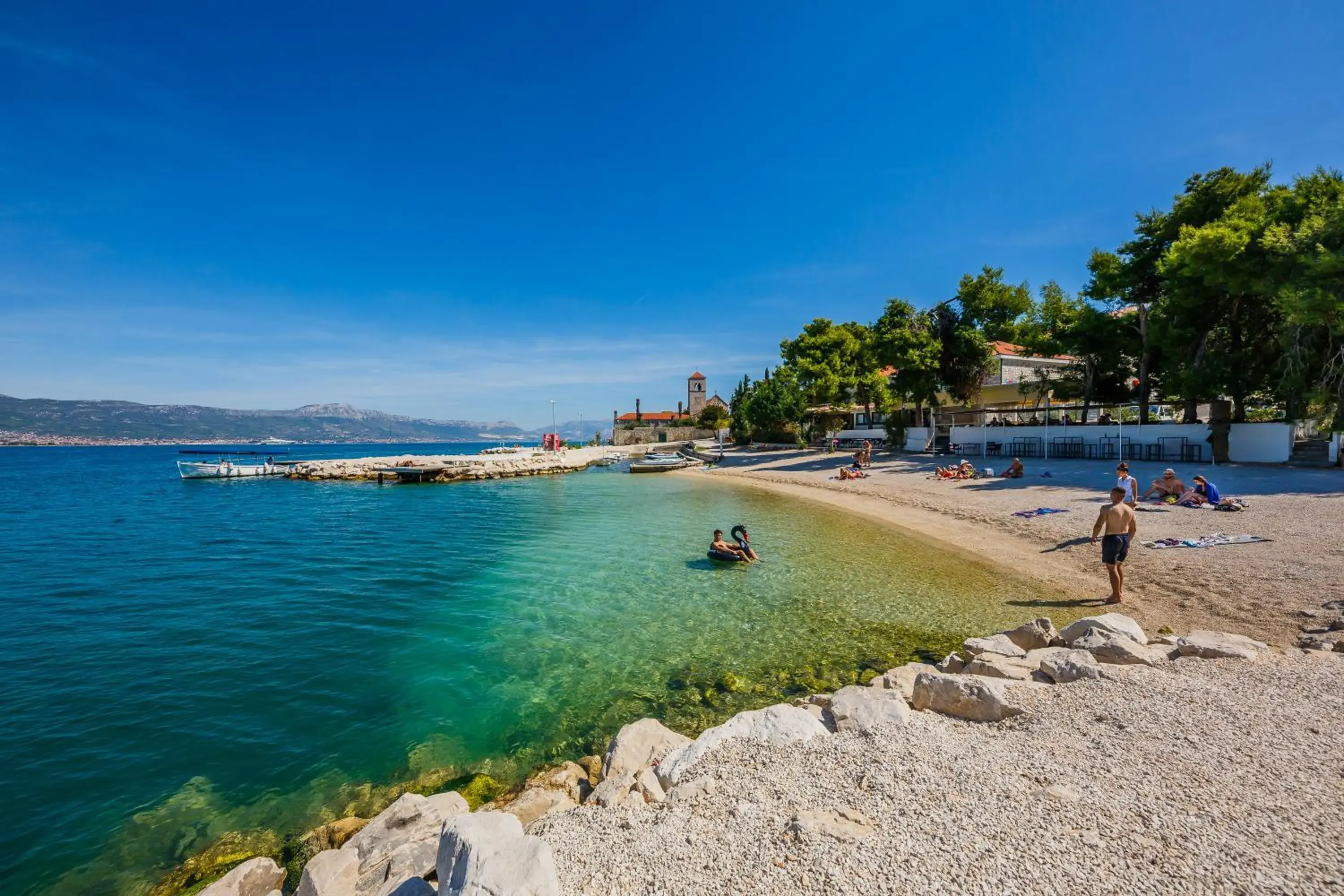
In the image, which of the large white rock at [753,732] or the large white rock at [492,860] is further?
the large white rock at [753,732]

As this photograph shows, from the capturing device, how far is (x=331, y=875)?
408cm

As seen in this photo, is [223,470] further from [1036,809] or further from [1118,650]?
[1118,650]

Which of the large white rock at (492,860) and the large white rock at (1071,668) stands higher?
the large white rock at (492,860)

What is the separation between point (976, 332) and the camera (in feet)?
113

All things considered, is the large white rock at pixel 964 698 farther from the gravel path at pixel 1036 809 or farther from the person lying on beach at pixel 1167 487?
the person lying on beach at pixel 1167 487

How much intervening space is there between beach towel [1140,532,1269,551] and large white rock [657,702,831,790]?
11553 mm

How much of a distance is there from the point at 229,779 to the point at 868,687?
24.0ft

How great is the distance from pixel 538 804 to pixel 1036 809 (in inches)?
158

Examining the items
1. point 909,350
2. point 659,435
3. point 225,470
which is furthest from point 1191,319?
point 659,435

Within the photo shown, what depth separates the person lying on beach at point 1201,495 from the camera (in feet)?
48.7

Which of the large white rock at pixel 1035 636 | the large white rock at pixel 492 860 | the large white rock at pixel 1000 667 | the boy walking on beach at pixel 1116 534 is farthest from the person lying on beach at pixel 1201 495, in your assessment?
the large white rock at pixel 492 860

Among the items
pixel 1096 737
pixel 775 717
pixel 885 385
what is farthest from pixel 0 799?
pixel 885 385

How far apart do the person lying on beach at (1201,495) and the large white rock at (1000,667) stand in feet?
43.5

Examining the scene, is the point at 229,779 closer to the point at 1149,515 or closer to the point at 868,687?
the point at 868,687
